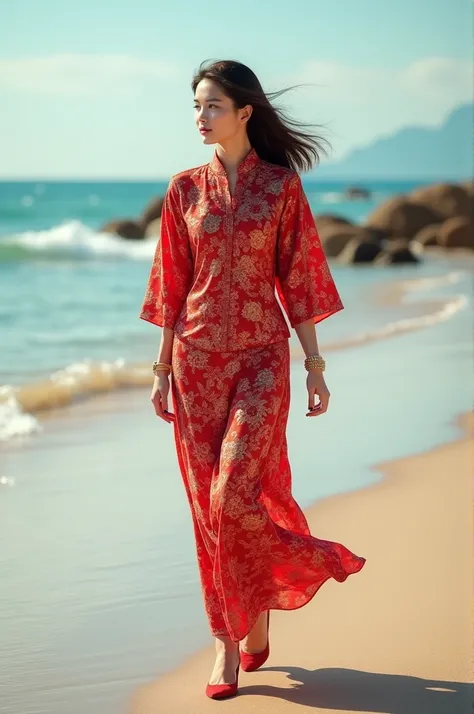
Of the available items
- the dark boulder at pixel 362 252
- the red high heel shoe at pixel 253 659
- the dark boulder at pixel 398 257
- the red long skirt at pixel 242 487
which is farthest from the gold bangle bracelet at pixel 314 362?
the dark boulder at pixel 362 252

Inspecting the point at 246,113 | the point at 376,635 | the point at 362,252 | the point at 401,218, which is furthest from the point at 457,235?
the point at 246,113

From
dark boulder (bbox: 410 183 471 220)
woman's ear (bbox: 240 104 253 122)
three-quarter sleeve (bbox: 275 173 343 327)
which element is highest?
woman's ear (bbox: 240 104 253 122)

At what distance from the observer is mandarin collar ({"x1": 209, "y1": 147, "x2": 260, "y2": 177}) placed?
12.8ft

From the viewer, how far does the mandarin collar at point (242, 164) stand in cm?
390

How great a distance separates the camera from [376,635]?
4.16 m

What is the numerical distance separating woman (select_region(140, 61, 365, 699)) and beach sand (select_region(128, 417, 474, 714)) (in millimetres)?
152

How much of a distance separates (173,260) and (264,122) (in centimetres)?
52

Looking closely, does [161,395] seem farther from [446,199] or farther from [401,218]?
[446,199]

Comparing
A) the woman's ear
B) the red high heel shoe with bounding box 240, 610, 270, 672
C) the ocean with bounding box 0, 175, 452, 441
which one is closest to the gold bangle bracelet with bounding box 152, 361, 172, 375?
the woman's ear

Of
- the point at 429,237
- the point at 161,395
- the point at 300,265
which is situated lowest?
the point at 429,237

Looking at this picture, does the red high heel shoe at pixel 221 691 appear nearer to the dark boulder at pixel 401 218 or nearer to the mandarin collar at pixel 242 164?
the mandarin collar at pixel 242 164

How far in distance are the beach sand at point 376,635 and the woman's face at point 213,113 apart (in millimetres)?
1670

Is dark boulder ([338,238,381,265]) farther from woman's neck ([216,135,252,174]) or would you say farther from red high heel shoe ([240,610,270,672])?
red high heel shoe ([240,610,270,672])

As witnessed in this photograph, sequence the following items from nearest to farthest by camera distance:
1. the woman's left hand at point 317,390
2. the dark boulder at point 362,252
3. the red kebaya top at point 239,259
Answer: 1. the red kebaya top at point 239,259
2. the woman's left hand at point 317,390
3. the dark boulder at point 362,252
